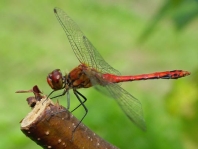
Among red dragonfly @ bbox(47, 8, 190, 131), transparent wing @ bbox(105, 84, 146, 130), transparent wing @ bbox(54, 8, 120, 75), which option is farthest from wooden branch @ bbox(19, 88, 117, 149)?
transparent wing @ bbox(54, 8, 120, 75)

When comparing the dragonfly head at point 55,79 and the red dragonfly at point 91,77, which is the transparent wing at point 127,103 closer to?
the red dragonfly at point 91,77

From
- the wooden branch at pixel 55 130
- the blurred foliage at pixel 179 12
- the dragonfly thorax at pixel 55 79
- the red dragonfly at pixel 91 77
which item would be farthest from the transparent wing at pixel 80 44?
the wooden branch at pixel 55 130

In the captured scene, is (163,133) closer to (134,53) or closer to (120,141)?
(120,141)

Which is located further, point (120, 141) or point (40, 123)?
point (120, 141)

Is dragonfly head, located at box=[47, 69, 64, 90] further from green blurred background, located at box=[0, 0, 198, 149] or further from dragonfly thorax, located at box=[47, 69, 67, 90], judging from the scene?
green blurred background, located at box=[0, 0, 198, 149]

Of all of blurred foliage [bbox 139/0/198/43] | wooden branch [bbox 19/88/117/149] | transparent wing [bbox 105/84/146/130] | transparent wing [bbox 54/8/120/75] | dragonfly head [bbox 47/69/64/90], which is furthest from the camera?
blurred foliage [bbox 139/0/198/43]

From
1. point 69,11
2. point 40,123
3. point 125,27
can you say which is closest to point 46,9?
point 69,11
